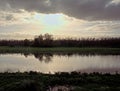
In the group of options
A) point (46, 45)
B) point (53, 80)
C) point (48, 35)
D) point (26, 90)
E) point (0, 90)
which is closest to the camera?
point (26, 90)

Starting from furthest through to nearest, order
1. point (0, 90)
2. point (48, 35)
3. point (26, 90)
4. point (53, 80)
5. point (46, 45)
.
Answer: point (48, 35) < point (46, 45) < point (53, 80) < point (0, 90) < point (26, 90)

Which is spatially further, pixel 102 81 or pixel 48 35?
pixel 48 35

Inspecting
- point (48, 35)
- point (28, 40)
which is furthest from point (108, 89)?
point (28, 40)

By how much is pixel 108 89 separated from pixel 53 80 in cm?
437

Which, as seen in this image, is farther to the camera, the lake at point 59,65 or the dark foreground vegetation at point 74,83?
the lake at point 59,65

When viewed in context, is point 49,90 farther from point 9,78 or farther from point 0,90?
point 9,78

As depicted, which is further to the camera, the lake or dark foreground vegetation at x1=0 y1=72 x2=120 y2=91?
the lake

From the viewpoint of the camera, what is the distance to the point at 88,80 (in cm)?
1878

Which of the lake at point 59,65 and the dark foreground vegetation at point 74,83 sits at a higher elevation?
the dark foreground vegetation at point 74,83

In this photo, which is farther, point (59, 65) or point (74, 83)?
point (59, 65)

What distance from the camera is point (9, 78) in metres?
19.8

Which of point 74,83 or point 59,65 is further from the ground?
point 74,83

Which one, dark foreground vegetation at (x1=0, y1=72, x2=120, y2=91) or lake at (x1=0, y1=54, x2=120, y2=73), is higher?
dark foreground vegetation at (x1=0, y1=72, x2=120, y2=91)

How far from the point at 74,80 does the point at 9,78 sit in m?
4.68
